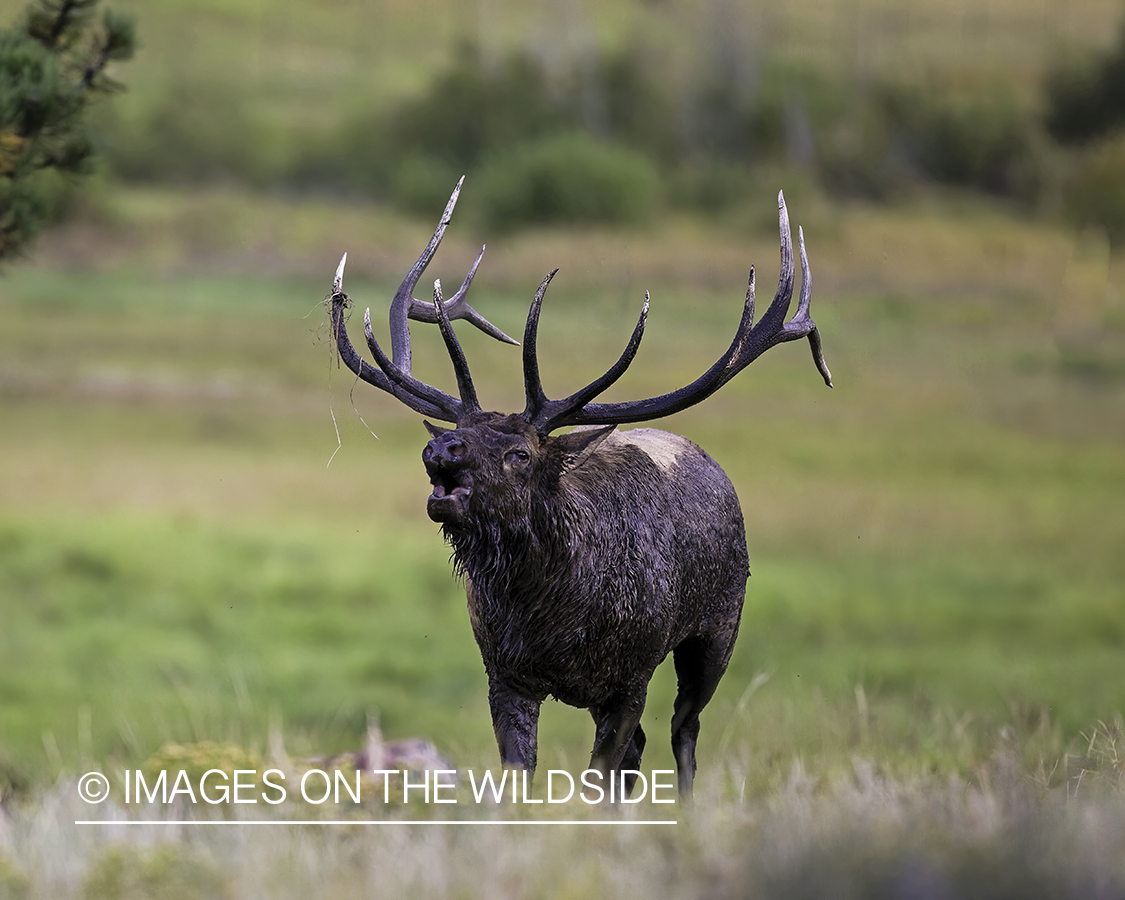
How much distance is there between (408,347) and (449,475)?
4.03 feet

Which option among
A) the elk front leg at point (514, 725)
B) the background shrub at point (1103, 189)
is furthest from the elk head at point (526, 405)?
the background shrub at point (1103, 189)

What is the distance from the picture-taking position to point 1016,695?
13.4m

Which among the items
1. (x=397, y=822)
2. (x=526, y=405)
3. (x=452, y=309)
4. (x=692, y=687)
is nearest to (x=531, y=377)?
(x=526, y=405)

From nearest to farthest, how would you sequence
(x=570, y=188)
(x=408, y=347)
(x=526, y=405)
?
(x=526, y=405) → (x=408, y=347) → (x=570, y=188)

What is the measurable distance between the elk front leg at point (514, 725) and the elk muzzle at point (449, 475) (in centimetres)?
100

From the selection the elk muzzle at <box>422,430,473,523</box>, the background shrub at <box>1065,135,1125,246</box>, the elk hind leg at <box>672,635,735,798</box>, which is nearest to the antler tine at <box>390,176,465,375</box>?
the elk muzzle at <box>422,430,473,523</box>

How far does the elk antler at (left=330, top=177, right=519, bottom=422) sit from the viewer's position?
20.8ft

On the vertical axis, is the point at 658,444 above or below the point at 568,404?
below

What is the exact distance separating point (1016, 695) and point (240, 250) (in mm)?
29217

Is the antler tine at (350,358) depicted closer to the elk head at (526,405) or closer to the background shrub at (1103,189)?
the elk head at (526,405)

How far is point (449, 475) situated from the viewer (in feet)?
19.2

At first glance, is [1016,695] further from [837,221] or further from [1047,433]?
[837,221]

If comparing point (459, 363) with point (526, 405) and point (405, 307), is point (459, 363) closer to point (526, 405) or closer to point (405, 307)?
point (526, 405)

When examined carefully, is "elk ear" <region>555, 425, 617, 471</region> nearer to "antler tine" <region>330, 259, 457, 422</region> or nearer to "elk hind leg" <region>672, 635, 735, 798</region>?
"antler tine" <region>330, 259, 457, 422</region>
